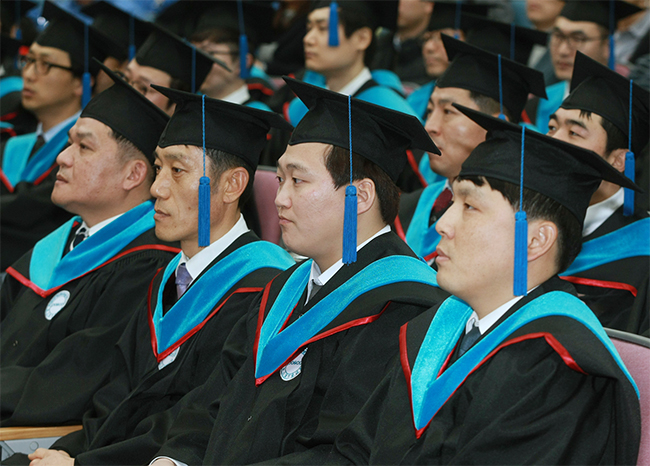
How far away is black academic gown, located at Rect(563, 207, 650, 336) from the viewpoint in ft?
9.61

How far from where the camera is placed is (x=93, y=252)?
3186 millimetres

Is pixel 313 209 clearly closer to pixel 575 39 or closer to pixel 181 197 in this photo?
pixel 181 197

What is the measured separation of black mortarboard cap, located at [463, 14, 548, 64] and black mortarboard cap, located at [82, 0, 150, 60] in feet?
7.31

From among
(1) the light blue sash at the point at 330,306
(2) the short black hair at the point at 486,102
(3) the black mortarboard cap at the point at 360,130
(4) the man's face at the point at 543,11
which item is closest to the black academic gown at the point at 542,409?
(1) the light blue sash at the point at 330,306

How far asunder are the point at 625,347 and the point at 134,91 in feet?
7.28

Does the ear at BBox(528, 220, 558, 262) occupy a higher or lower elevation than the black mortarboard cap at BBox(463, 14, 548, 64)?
higher

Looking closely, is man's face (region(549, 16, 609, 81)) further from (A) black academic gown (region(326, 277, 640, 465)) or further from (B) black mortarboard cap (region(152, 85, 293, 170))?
(A) black academic gown (region(326, 277, 640, 465))

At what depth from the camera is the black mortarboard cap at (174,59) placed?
4406mm

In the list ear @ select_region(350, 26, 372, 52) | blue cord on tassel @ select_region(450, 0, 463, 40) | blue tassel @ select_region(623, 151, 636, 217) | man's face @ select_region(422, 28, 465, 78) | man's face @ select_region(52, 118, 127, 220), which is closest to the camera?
blue tassel @ select_region(623, 151, 636, 217)

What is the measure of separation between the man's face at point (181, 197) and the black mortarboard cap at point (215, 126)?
47 millimetres

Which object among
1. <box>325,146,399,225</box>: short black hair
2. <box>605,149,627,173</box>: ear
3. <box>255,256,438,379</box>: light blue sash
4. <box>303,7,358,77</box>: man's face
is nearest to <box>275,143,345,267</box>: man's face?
<box>325,146,399,225</box>: short black hair

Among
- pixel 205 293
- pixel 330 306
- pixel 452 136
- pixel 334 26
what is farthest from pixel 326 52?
pixel 330 306

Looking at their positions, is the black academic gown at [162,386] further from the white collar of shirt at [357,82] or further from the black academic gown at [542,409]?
the white collar of shirt at [357,82]

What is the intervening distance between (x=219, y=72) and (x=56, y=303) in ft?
7.96
